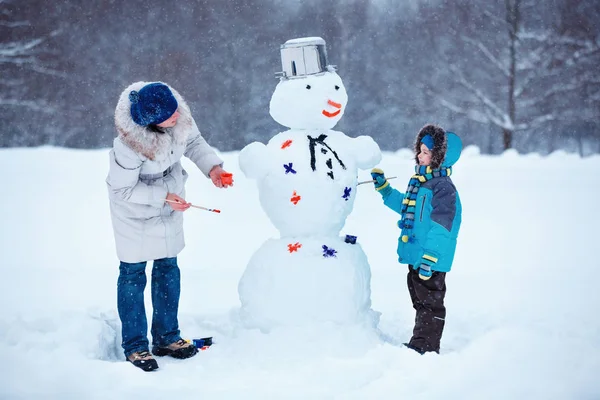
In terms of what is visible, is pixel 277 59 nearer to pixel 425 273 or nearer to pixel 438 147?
pixel 438 147

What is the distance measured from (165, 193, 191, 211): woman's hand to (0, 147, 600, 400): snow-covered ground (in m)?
0.79

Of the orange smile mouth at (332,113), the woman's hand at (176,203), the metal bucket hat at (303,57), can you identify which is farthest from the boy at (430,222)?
the woman's hand at (176,203)

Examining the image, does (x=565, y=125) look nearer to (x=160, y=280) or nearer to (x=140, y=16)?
(x=140, y=16)

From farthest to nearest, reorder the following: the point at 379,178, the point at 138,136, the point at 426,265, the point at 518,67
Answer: the point at 518,67 < the point at 379,178 < the point at 426,265 < the point at 138,136

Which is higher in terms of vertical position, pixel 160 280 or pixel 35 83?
pixel 35 83

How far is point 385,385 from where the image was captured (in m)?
2.69

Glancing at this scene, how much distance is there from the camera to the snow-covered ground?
8.96 feet

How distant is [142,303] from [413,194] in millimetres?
1556

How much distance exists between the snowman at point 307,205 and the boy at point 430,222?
28cm

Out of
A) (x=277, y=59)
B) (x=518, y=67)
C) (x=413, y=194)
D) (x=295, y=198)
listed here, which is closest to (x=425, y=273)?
(x=413, y=194)

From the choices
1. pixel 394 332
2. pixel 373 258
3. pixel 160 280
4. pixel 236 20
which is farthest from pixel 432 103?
pixel 160 280

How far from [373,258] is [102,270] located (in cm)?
239

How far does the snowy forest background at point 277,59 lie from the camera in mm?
10781

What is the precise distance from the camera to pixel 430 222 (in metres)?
3.28
